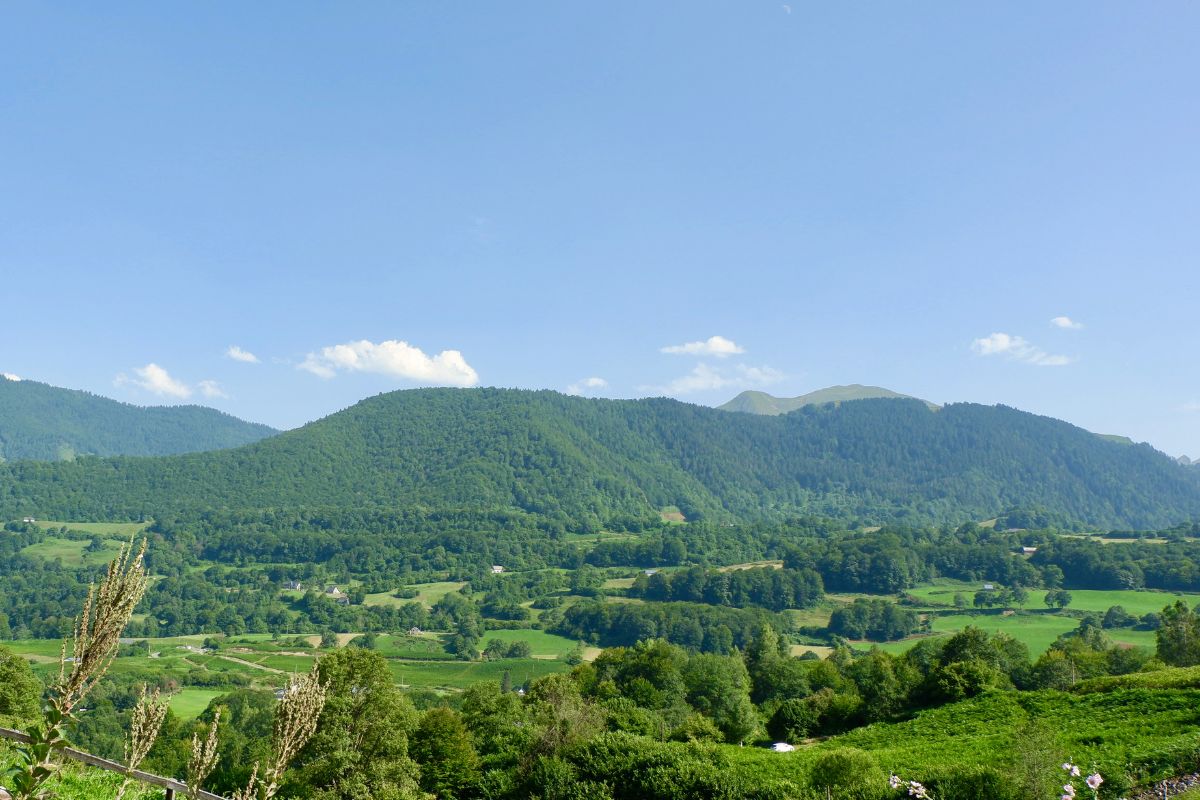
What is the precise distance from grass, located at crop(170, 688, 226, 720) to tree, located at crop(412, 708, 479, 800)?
53.4 m

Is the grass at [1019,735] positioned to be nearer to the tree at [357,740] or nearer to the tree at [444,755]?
the tree at [444,755]

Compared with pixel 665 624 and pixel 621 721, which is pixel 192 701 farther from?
pixel 665 624

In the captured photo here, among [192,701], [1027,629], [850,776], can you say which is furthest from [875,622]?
[850,776]

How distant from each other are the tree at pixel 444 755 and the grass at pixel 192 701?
53.4m

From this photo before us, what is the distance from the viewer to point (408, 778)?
3288 centimetres

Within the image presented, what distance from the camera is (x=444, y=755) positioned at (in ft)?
126

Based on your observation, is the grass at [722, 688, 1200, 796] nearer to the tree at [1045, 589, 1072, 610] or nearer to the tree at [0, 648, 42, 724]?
the tree at [0, 648, 42, 724]

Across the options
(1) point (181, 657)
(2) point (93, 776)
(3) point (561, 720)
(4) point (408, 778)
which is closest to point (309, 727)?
(2) point (93, 776)

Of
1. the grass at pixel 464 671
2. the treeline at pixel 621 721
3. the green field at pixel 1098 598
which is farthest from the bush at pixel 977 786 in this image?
the green field at pixel 1098 598

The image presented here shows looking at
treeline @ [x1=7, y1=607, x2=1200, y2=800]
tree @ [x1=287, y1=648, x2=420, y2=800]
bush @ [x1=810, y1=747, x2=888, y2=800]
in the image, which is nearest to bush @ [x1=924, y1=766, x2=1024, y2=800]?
treeline @ [x1=7, y1=607, x2=1200, y2=800]

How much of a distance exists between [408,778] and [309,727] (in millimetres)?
32145

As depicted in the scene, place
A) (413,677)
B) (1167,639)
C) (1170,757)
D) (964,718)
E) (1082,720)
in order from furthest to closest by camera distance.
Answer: (413,677)
(1167,639)
(964,718)
(1082,720)
(1170,757)

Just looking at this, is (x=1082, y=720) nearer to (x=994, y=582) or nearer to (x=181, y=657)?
(x=181, y=657)

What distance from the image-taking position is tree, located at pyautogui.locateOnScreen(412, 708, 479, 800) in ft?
121
